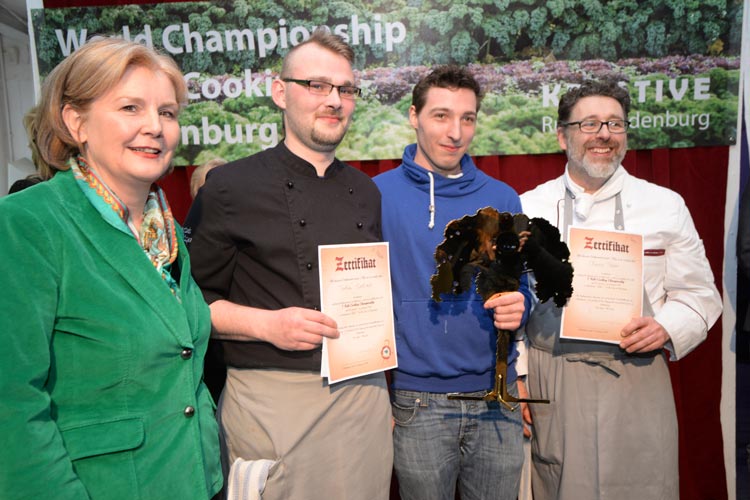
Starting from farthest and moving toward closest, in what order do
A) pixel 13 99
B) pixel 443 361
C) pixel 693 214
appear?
pixel 13 99 < pixel 693 214 < pixel 443 361

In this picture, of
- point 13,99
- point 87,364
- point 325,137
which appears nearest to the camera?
point 87,364

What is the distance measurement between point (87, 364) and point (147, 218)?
44cm

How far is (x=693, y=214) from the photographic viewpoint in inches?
135

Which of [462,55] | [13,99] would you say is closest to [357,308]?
[462,55]

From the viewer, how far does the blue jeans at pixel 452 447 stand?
198cm

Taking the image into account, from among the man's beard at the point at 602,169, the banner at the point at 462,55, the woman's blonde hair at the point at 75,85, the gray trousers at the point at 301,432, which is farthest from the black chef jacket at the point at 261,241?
the banner at the point at 462,55

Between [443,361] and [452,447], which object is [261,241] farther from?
[452,447]

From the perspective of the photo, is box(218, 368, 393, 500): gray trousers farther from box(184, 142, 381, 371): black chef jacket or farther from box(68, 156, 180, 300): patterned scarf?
box(68, 156, 180, 300): patterned scarf

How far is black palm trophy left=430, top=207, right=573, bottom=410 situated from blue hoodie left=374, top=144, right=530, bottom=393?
0.64ft

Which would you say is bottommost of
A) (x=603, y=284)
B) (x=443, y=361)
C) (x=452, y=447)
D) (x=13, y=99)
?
(x=452, y=447)

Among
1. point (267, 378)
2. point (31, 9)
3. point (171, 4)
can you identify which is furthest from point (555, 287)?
point (31, 9)

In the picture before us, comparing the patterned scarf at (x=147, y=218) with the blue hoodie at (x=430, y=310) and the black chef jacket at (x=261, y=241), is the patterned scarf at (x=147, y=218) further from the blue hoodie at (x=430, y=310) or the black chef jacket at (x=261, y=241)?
the blue hoodie at (x=430, y=310)

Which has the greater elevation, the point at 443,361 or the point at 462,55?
the point at 462,55

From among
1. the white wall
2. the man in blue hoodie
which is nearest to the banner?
the white wall
